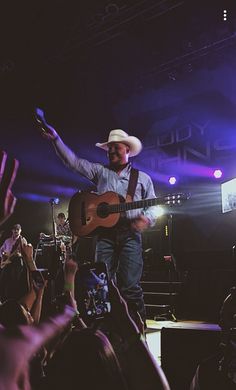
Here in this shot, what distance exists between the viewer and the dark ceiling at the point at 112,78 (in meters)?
7.02

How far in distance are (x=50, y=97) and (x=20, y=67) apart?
127 cm

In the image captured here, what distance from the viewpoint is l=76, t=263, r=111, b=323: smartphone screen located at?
2.31 metres

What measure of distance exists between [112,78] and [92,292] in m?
7.72

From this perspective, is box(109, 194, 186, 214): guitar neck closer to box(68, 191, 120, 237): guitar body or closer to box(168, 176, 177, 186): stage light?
box(68, 191, 120, 237): guitar body

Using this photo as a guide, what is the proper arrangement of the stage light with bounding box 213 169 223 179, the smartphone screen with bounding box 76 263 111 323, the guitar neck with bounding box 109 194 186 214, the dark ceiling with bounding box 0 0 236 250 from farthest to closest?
the stage light with bounding box 213 169 223 179
the dark ceiling with bounding box 0 0 236 250
the guitar neck with bounding box 109 194 186 214
the smartphone screen with bounding box 76 263 111 323

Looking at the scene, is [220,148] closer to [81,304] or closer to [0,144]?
[0,144]

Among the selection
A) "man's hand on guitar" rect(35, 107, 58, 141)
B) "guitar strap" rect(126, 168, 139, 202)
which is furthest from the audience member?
"man's hand on guitar" rect(35, 107, 58, 141)

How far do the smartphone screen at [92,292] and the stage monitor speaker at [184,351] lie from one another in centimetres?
48

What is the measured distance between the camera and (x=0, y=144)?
30.7 ft

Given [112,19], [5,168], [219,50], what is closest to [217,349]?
[5,168]

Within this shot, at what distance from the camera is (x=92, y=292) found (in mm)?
2443

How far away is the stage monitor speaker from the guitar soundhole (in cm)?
204

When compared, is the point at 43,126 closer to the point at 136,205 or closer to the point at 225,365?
the point at 136,205

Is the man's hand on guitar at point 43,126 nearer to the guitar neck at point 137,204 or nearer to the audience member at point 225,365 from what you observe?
the guitar neck at point 137,204
